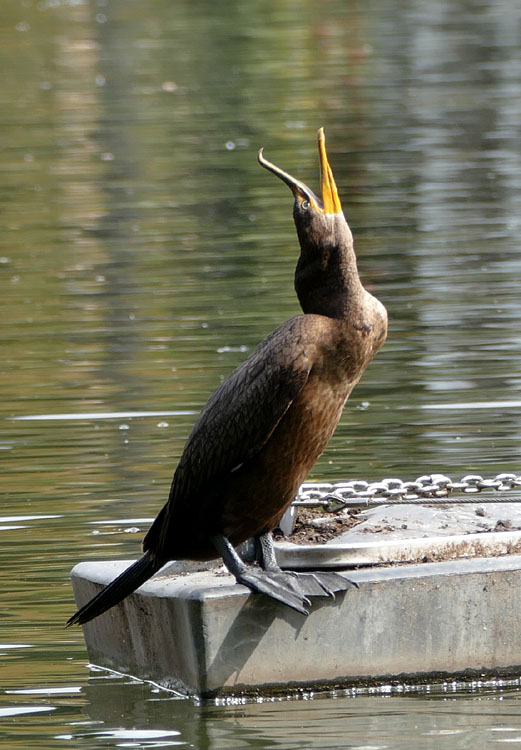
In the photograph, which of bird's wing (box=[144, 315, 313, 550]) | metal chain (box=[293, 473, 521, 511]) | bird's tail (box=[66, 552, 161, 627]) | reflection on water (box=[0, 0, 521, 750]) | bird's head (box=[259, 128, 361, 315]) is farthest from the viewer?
metal chain (box=[293, 473, 521, 511])

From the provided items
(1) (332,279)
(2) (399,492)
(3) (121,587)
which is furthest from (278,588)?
(2) (399,492)

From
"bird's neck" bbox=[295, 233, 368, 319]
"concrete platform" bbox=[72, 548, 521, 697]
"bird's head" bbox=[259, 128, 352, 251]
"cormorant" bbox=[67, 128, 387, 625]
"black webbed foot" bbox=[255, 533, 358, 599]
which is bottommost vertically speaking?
"concrete platform" bbox=[72, 548, 521, 697]

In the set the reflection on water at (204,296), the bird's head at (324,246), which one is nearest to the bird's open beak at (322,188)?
the bird's head at (324,246)

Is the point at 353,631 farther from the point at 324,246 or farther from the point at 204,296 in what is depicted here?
the point at 204,296

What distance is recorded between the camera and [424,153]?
17750 mm

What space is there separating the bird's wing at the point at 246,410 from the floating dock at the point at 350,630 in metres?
0.27

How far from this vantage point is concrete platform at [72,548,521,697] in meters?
5.19

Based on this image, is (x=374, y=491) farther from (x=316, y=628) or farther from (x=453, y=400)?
(x=453, y=400)

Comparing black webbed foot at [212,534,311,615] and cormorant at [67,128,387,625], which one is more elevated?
cormorant at [67,128,387,625]

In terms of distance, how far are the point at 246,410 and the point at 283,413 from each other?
10cm

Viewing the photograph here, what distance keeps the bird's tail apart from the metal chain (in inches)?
30.4

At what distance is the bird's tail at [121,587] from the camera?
531 cm

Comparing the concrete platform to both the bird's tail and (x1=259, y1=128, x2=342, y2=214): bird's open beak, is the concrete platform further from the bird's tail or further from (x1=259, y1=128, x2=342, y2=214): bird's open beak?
(x1=259, y1=128, x2=342, y2=214): bird's open beak

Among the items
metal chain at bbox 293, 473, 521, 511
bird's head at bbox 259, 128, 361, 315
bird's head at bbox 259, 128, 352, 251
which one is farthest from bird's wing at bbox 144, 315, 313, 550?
metal chain at bbox 293, 473, 521, 511
